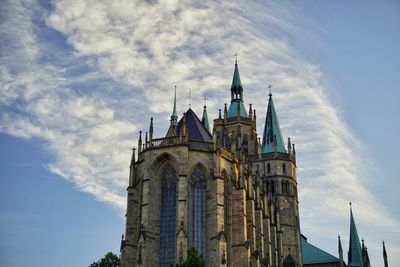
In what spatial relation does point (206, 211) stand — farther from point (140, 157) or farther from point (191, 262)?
point (191, 262)

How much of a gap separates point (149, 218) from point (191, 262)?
11.1 metres

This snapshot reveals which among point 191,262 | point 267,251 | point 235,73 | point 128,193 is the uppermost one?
point 235,73

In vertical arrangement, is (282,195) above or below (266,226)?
above

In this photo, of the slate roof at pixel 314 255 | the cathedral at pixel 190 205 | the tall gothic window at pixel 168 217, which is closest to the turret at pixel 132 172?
the cathedral at pixel 190 205

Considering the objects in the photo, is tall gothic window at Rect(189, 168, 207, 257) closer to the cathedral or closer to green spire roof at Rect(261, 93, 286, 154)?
the cathedral

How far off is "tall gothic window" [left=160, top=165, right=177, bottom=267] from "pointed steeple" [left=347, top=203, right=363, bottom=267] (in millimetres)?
29036

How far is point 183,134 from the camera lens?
42.4 meters

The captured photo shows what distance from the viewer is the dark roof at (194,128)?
149ft

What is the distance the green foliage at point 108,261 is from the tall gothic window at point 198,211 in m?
11.8

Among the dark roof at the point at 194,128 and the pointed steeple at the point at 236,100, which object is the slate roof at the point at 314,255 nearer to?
the pointed steeple at the point at 236,100

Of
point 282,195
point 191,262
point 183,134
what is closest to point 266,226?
point 282,195

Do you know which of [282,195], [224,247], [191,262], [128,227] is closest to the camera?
[191,262]

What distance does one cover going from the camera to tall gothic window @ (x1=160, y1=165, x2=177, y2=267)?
3991 centimetres

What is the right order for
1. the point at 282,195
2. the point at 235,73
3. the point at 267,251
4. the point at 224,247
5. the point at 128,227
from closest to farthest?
the point at 224,247 → the point at 128,227 → the point at 267,251 → the point at 282,195 → the point at 235,73
